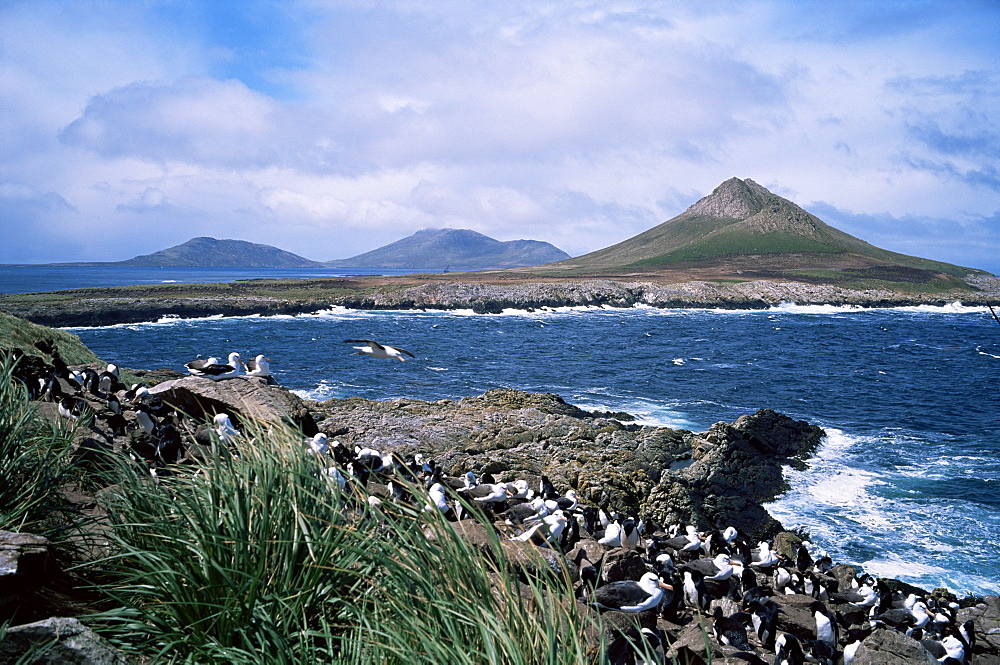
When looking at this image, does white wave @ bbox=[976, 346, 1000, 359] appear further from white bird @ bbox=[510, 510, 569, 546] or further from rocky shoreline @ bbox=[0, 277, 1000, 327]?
white bird @ bbox=[510, 510, 569, 546]

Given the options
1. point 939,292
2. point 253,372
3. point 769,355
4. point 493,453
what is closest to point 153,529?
point 253,372

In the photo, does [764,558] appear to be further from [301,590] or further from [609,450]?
[301,590]

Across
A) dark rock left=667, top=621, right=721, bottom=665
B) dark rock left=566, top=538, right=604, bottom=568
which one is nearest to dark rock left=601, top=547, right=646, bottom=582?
dark rock left=566, top=538, right=604, bottom=568

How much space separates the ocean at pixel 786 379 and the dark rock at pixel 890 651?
6539 mm

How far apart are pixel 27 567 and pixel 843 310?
342 feet

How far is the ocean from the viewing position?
15672mm

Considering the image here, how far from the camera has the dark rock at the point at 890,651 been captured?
291 inches

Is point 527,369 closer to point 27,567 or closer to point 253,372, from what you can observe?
point 253,372

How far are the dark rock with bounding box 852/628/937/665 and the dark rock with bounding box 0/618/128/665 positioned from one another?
814 cm

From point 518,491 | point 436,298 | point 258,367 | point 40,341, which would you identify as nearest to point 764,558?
point 518,491

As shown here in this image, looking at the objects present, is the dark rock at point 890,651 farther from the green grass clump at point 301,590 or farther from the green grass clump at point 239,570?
the green grass clump at point 239,570

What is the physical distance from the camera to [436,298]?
83.3 meters

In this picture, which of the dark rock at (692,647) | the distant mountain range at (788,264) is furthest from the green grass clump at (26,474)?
the distant mountain range at (788,264)

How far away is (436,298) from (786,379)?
179 feet
